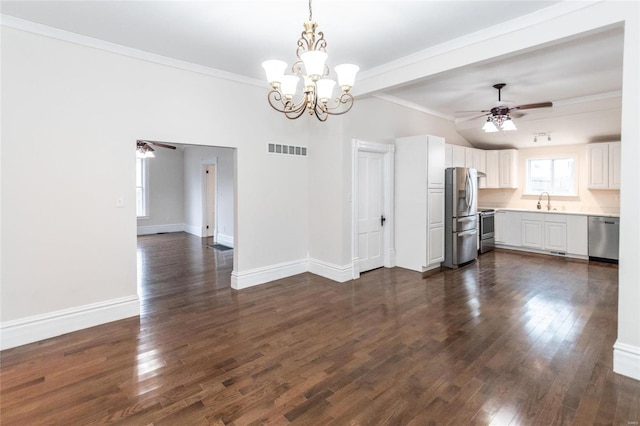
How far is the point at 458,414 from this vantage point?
2.09 meters

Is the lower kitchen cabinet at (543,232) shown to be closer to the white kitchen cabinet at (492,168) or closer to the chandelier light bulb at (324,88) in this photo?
the white kitchen cabinet at (492,168)

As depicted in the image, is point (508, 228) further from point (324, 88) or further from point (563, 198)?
point (324, 88)

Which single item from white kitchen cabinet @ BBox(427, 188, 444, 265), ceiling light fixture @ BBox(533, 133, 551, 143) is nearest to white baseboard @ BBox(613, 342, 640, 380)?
white kitchen cabinet @ BBox(427, 188, 444, 265)

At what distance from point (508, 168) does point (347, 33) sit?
239 inches

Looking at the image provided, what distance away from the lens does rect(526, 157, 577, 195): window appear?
7090 mm

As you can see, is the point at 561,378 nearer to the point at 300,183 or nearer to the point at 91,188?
A: the point at 300,183

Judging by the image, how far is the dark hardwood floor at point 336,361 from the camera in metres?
2.13

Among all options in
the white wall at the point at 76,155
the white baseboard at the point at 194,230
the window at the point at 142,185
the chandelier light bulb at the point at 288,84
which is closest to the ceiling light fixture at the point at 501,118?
the chandelier light bulb at the point at 288,84

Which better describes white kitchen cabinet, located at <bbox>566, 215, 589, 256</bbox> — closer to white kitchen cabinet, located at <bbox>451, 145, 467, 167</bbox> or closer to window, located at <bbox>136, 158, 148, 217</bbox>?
white kitchen cabinet, located at <bbox>451, 145, 467, 167</bbox>

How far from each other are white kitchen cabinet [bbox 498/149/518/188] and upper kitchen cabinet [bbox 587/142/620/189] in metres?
1.36

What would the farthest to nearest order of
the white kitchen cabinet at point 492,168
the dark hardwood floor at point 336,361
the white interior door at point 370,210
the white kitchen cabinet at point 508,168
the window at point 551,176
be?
the white kitchen cabinet at point 492,168, the white kitchen cabinet at point 508,168, the window at point 551,176, the white interior door at point 370,210, the dark hardwood floor at point 336,361

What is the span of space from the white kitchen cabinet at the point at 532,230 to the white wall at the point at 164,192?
31.5 feet

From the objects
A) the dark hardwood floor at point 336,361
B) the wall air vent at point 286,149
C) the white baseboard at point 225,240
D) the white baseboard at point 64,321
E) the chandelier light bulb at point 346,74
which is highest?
the chandelier light bulb at point 346,74

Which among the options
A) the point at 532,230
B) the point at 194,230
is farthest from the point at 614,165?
the point at 194,230
